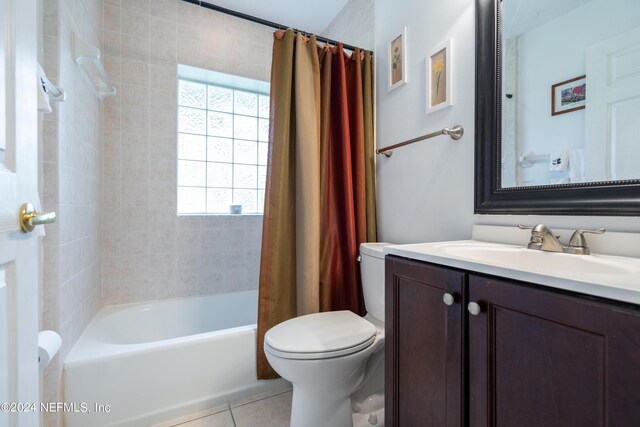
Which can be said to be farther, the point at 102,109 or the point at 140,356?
the point at 102,109

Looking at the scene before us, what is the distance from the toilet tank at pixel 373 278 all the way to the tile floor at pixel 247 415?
683 mm

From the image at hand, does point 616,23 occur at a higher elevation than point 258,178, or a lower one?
higher

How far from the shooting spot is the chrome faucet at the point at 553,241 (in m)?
0.79

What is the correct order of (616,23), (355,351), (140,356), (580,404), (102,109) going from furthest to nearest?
(102,109) → (140,356) → (355,351) → (616,23) → (580,404)

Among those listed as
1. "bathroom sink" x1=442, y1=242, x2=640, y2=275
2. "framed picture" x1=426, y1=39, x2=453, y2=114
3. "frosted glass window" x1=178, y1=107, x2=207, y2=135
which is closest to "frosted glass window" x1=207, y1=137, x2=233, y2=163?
"frosted glass window" x1=178, y1=107, x2=207, y2=135

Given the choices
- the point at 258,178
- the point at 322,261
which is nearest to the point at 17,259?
the point at 322,261

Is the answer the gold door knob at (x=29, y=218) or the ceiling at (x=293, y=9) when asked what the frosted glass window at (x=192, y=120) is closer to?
the ceiling at (x=293, y=9)

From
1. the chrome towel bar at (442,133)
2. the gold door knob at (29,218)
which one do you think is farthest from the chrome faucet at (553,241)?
the gold door knob at (29,218)

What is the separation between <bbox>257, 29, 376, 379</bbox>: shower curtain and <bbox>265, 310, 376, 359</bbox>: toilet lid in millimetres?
218

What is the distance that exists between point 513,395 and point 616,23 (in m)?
1.06

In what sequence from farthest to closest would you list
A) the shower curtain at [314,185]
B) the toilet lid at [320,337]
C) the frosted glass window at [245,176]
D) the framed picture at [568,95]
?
the frosted glass window at [245,176] → the shower curtain at [314,185] → the toilet lid at [320,337] → the framed picture at [568,95]

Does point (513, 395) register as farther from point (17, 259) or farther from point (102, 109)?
point (102, 109)

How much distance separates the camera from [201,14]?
Answer: 2.10m

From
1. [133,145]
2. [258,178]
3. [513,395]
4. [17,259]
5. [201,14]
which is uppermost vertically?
[201,14]
